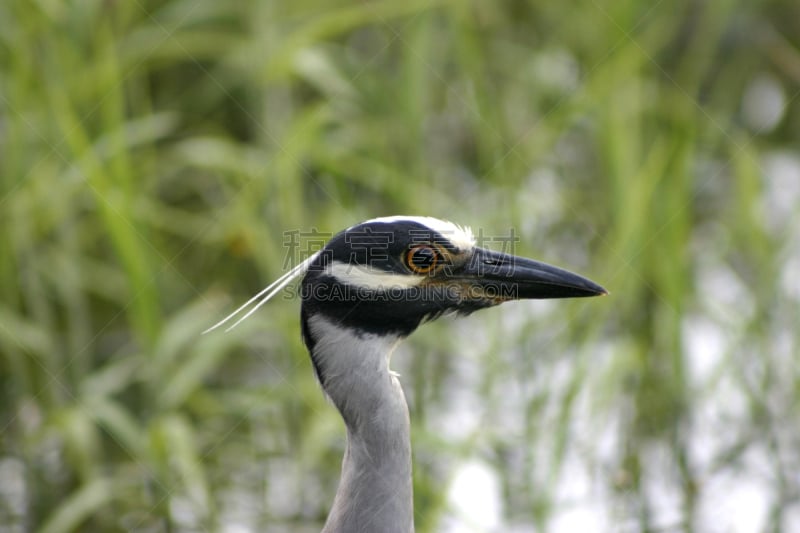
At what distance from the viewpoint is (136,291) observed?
13.4 feet

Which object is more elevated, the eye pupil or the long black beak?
the eye pupil

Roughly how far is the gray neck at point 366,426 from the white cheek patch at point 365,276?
4.7 inches

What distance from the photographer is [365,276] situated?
2.90 metres

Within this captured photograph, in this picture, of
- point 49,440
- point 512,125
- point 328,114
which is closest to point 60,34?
point 328,114

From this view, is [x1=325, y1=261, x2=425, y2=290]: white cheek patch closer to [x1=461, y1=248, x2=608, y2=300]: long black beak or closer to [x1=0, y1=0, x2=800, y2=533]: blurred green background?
[x1=461, y1=248, x2=608, y2=300]: long black beak

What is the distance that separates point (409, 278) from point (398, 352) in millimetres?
2648

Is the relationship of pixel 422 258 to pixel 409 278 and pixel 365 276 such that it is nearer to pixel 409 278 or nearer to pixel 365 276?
pixel 409 278

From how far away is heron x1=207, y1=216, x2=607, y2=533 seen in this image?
289cm

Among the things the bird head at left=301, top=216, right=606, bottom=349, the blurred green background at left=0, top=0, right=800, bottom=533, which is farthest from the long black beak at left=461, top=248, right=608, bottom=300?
the blurred green background at left=0, top=0, right=800, bottom=533

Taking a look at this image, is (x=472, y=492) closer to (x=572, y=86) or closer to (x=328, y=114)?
(x=328, y=114)

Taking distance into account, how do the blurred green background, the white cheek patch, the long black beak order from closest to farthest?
the white cheek patch, the long black beak, the blurred green background

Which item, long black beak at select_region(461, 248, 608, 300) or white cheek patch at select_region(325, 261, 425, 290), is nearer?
white cheek patch at select_region(325, 261, 425, 290)

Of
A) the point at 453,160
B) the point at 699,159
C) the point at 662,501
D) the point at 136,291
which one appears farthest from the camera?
the point at 453,160

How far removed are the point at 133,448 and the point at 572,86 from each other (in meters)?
2.89
